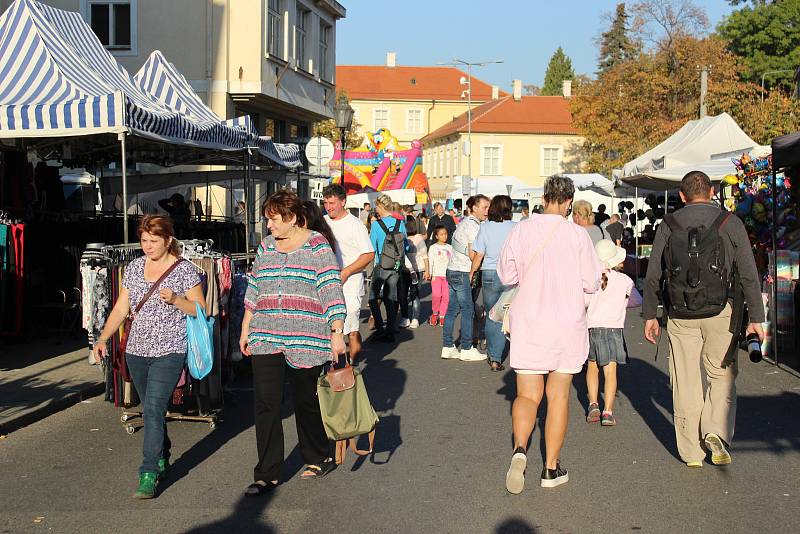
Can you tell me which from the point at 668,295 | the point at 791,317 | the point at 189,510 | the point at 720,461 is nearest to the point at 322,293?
the point at 189,510

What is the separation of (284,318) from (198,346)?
606mm

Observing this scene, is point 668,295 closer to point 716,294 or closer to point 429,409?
point 716,294

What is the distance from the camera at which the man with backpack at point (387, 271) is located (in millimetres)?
13711

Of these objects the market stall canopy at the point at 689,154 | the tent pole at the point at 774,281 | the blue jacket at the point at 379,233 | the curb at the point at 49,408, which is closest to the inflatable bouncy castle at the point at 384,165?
the market stall canopy at the point at 689,154

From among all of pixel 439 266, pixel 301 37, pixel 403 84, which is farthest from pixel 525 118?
pixel 439 266

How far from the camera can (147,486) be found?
6.00 metres

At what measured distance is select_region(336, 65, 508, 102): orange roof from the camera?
103 metres

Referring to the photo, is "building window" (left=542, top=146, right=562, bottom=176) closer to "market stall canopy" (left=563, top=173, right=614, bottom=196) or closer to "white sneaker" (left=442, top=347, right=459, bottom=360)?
"market stall canopy" (left=563, top=173, right=614, bottom=196)

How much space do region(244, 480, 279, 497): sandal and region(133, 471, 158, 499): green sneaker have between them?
1.76 ft

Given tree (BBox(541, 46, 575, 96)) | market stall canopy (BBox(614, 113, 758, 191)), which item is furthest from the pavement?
tree (BBox(541, 46, 575, 96))

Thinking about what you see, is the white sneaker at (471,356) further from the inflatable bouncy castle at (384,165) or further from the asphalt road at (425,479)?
the inflatable bouncy castle at (384,165)

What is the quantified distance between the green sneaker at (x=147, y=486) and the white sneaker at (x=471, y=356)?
6.19m

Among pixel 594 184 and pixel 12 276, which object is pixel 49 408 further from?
pixel 594 184

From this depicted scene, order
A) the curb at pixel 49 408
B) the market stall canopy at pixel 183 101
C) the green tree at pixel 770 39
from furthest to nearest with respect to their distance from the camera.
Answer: the green tree at pixel 770 39 < the market stall canopy at pixel 183 101 < the curb at pixel 49 408
